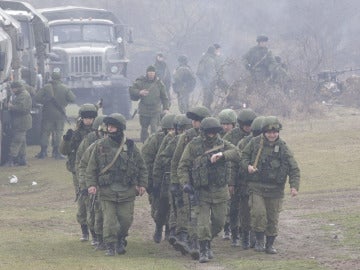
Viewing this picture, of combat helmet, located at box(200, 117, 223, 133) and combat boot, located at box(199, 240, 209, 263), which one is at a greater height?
combat helmet, located at box(200, 117, 223, 133)

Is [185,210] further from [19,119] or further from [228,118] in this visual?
[19,119]

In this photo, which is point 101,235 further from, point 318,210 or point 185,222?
point 318,210

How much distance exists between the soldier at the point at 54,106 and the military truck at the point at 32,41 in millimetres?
2680

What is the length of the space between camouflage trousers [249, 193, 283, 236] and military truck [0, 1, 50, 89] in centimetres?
1397

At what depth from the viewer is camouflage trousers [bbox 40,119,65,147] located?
24.8 meters

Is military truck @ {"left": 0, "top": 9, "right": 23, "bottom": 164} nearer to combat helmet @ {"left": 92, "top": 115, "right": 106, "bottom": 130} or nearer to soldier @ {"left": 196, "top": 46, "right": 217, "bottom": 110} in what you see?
combat helmet @ {"left": 92, "top": 115, "right": 106, "bottom": 130}

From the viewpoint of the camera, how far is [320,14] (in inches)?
1822

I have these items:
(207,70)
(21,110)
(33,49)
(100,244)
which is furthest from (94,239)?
(207,70)

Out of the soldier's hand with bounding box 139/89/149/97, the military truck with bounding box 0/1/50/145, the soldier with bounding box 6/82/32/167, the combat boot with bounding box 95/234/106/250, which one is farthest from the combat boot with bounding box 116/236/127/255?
the military truck with bounding box 0/1/50/145

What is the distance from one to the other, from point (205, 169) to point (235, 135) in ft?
5.69

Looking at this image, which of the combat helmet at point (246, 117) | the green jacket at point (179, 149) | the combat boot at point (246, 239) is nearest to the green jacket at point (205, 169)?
the green jacket at point (179, 149)

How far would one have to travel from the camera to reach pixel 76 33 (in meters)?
33.5

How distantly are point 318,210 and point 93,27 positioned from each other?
17.2 m

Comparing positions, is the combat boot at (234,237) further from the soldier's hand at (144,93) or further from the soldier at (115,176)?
the soldier's hand at (144,93)
